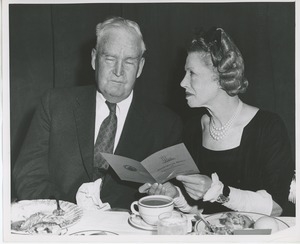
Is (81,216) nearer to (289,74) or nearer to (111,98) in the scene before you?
(111,98)

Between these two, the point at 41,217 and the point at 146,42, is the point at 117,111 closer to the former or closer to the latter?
the point at 146,42

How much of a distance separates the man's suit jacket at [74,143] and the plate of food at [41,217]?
1.3 inches

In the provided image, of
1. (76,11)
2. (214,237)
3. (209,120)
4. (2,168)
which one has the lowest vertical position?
(214,237)

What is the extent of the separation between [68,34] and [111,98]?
33cm

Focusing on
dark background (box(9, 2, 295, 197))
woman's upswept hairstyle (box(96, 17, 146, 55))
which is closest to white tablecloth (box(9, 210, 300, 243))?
dark background (box(9, 2, 295, 197))

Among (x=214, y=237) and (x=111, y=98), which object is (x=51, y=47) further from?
(x=214, y=237)

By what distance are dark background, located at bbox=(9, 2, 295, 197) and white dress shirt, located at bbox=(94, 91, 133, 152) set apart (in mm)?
76

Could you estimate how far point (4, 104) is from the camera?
1947mm

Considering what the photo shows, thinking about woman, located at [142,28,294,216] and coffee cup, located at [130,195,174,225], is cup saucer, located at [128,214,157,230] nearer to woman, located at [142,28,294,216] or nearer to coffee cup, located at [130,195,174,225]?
coffee cup, located at [130,195,174,225]

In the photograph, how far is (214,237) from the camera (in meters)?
1.93

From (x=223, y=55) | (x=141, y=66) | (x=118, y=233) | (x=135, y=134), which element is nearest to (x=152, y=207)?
(x=118, y=233)

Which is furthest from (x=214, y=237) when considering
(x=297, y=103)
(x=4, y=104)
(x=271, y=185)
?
(x=4, y=104)

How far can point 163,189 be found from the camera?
1.94m

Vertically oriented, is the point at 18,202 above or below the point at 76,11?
below
